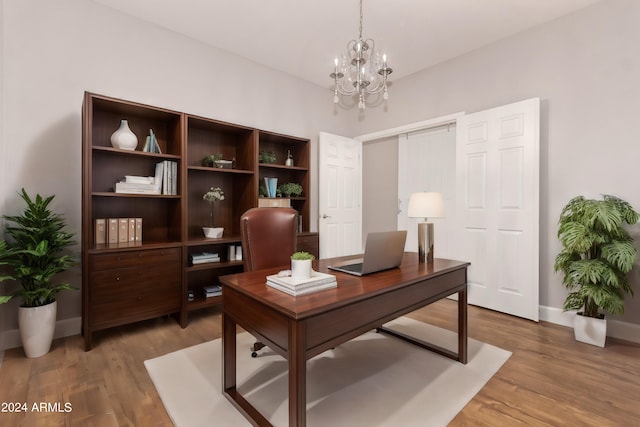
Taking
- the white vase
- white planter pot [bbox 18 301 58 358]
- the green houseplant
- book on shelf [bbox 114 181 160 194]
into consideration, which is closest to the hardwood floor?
white planter pot [bbox 18 301 58 358]

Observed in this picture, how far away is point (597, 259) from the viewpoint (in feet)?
7.93

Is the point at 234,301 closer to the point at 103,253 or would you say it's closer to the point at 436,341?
the point at 103,253

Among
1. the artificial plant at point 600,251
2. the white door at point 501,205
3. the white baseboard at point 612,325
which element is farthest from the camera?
the white door at point 501,205

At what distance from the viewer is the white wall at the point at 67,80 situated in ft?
7.72

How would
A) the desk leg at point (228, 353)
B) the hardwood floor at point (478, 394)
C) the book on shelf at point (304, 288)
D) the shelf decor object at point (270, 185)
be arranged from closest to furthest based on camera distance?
the book on shelf at point (304, 288), the hardwood floor at point (478, 394), the desk leg at point (228, 353), the shelf decor object at point (270, 185)

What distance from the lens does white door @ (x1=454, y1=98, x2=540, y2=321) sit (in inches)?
115

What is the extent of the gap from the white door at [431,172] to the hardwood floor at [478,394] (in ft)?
4.63

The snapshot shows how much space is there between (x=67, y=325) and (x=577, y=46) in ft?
17.1

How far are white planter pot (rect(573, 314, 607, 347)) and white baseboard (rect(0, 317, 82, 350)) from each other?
426 centimetres

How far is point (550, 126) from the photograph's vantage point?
2.95 metres

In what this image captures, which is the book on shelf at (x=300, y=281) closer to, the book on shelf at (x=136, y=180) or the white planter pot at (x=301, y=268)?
the white planter pot at (x=301, y=268)

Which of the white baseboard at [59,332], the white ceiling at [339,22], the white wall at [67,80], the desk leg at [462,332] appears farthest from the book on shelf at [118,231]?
the desk leg at [462,332]

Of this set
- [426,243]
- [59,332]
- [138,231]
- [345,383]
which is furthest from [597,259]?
[59,332]

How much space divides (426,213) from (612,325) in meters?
2.09
